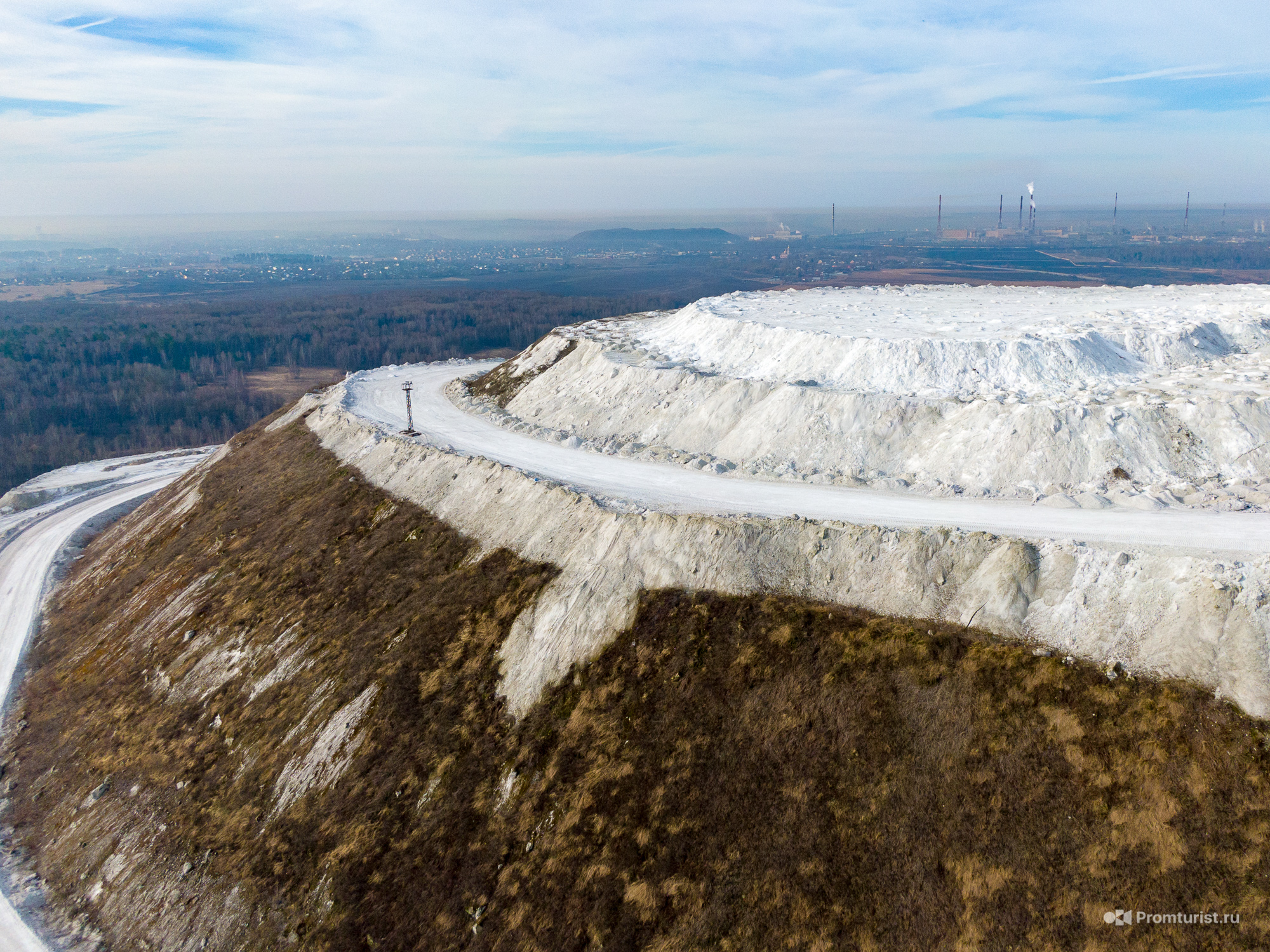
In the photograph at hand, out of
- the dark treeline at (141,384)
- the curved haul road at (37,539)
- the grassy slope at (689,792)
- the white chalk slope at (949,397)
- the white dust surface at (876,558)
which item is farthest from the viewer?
the dark treeline at (141,384)

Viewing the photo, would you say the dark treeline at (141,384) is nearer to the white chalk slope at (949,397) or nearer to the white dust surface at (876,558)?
the white chalk slope at (949,397)

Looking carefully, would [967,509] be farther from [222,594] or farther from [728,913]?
[222,594]

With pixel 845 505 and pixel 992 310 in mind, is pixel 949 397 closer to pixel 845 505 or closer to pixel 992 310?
pixel 845 505

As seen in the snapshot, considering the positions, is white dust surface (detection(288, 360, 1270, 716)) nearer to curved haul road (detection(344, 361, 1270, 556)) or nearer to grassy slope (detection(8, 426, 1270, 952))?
curved haul road (detection(344, 361, 1270, 556))

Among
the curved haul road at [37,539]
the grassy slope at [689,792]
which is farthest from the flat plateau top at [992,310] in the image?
the curved haul road at [37,539]

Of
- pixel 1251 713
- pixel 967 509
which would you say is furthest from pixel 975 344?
pixel 1251 713

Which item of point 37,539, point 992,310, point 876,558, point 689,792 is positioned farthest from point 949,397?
point 37,539
